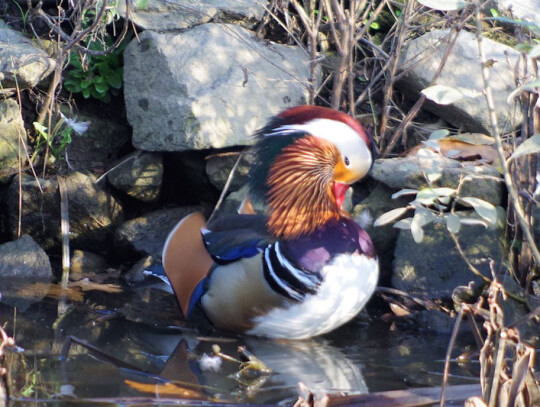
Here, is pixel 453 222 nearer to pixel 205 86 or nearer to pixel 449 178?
pixel 449 178

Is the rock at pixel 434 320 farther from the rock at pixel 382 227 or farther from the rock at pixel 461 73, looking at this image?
the rock at pixel 461 73

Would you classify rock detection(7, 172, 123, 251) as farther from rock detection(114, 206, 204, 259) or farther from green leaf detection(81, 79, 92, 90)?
green leaf detection(81, 79, 92, 90)

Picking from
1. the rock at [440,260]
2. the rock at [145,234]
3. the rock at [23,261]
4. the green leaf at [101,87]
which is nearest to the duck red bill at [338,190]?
the rock at [440,260]

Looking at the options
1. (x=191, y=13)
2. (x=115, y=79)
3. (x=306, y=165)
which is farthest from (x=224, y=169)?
(x=306, y=165)

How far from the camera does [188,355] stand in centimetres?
357

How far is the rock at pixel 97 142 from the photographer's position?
17.6ft

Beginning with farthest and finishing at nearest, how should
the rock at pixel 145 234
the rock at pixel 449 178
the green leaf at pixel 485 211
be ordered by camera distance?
the rock at pixel 145 234, the rock at pixel 449 178, the green leaf at pixel 485 211

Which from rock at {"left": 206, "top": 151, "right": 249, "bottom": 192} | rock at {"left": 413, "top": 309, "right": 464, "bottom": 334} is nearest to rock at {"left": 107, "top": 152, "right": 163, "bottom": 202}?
rock at {"left": 206, "top": 151, "right": 249, "bottom": 192}

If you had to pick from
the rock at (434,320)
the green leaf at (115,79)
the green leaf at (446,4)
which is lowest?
the green leaf at (115,79)

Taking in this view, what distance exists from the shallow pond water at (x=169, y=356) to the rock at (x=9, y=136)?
3.06ft

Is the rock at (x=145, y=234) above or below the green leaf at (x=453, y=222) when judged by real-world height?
below

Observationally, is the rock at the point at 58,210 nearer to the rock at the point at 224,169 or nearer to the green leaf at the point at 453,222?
the rock at the point at 224,169

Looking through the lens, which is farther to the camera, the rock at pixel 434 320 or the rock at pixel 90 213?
the rock at pixel 90 213

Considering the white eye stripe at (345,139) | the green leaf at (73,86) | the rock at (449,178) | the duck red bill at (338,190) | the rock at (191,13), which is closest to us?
the white eye stripe at (345,139)
